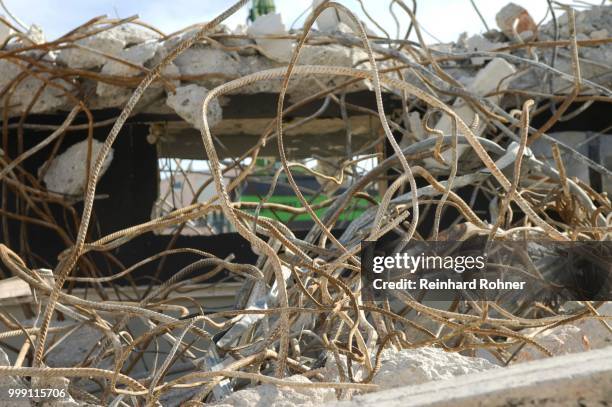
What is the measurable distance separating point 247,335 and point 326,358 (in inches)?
6.5

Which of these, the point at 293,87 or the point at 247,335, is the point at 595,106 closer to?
the point at 293,87

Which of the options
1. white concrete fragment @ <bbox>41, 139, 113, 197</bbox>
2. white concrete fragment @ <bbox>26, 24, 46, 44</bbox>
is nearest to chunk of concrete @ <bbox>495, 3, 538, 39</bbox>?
white concrete fragment @ <bbox>41, 139, 113, 197</bbox>

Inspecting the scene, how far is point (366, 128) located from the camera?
439 centimetres

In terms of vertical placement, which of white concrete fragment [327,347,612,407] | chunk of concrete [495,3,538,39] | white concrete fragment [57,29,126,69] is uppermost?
chunk of concrete [495,3,538,39]

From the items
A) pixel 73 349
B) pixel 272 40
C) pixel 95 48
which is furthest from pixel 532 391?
pixel 95 48

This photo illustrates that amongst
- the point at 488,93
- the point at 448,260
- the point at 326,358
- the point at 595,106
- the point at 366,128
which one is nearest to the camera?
the point at 326,358

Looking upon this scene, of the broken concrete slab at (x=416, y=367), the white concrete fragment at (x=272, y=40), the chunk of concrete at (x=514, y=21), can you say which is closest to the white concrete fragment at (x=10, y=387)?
the broken concrete slab at (x=416, y=367)

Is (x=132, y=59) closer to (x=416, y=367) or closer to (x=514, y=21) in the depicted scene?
(x=514, y=21)

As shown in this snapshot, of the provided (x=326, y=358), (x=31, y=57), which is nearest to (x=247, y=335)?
(x=326, y=358)

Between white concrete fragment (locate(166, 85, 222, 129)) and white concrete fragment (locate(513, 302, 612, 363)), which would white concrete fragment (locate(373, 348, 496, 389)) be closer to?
white concrete fragment (locate(513, 302, 612, 363))

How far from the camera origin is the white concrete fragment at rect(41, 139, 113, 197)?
3.61m

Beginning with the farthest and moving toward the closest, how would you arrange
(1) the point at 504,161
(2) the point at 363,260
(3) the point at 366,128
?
(3) the point at 366,128, (1) the point at 504,161, (2) the point at 363,260

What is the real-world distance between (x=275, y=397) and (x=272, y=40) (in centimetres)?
246

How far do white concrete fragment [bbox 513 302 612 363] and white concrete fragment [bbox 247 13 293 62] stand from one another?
214 centimetres
